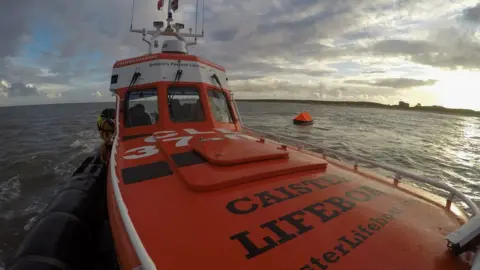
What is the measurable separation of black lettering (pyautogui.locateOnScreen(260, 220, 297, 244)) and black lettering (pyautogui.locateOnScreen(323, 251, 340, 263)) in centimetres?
24

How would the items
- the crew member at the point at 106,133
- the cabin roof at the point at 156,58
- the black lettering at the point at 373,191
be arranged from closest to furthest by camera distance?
the black lettering at the point at 373,191 < the cabin roof at the point at 156,58 < the crew member at the point at 106,133

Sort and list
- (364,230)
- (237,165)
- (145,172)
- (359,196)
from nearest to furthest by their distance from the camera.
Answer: (364,230)
(359,196)
(237,165)
(145,172)

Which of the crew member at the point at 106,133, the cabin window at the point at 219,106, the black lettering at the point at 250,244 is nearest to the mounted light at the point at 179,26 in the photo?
the cabin window at the point at 219,106

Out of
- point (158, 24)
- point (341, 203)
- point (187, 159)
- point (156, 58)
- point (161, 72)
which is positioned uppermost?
point (158, 24)

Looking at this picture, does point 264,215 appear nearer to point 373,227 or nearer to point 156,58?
point 373,227

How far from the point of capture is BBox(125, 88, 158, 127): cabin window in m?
5.22

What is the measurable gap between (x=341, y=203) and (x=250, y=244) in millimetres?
1014

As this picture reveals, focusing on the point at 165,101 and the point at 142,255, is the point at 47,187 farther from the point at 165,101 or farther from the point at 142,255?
the point at 142,255

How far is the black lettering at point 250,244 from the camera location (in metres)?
1.73

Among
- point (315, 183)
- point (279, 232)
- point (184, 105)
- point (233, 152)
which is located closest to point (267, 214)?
point (279, 232)

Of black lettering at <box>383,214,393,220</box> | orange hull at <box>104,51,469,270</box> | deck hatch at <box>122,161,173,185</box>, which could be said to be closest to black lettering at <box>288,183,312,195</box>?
orange hull at <box>104,51,469,270</box>

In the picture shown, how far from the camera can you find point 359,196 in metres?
2.63

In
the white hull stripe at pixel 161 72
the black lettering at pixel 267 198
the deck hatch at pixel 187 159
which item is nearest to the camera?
the black lettering at pixel 267 198

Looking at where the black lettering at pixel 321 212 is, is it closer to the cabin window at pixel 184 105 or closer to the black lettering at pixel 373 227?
the black lettering at pixel 373 227
